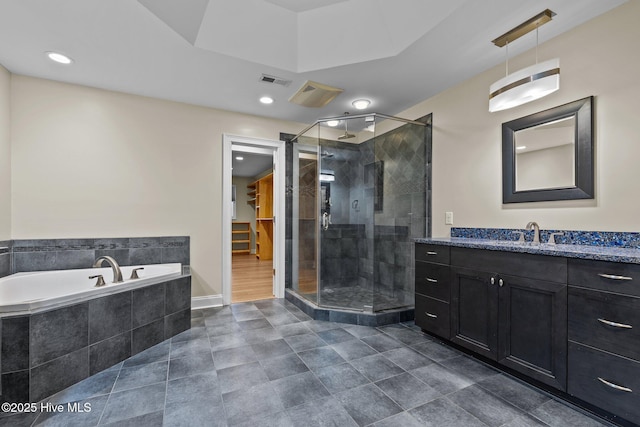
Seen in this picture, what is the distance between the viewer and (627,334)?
1.38 m

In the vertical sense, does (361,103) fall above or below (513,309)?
above

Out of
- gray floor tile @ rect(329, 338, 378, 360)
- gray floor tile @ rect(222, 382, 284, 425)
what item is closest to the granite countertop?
gray floor tile @ rect(329, 338, 378, 360)

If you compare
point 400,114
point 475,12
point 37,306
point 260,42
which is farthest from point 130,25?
point 400,114

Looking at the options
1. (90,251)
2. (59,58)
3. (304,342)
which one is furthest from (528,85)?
(90,251)

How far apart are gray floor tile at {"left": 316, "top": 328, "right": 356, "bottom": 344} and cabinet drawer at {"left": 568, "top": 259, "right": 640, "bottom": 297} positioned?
1.68 metres

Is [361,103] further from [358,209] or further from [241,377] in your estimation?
[241,377]

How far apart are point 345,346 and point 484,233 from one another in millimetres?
1587

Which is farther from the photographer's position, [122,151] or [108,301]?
[122,151]

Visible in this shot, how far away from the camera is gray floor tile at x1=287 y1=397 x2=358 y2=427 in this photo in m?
1.47

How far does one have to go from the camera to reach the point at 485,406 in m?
1.61

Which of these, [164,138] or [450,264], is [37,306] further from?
[450,264]

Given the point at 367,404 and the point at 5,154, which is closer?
the point at 367,404

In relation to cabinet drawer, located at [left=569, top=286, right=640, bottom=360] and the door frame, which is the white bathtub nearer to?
the door frame

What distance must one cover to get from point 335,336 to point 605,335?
Result: 1.81m
